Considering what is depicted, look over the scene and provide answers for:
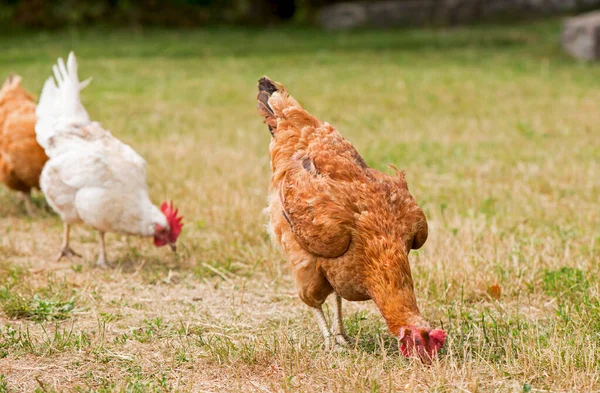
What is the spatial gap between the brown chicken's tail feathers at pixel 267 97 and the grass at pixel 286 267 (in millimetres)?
1102

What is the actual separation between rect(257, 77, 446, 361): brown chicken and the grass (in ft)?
0.85

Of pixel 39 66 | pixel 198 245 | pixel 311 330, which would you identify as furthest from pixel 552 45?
pixel 311 330

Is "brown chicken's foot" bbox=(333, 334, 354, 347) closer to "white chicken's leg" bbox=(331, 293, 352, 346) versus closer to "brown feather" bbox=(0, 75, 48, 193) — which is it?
"white chicken's leg" bbox=(331, 293, 352, 346)

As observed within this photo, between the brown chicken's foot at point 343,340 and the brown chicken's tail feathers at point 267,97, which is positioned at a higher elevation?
the brown chicken's tail feathers at point 267,97

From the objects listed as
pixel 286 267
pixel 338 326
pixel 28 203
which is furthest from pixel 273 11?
pixel 338 326

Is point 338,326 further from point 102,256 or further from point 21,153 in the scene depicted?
point 21,153

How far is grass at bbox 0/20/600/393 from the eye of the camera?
3838 millimetres

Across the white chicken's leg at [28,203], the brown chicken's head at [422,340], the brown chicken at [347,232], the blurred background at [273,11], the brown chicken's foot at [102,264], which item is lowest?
the brown chicken's foot at [102,264]

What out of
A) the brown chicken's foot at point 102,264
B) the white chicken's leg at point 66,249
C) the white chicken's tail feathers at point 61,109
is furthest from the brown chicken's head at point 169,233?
the white chicken's tail feathers at point 61,109

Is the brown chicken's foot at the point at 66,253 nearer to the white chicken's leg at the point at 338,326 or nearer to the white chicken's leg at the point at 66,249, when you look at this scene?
the white chicken's leg at the point at 66,249

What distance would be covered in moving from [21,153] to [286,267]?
2612 millimetres

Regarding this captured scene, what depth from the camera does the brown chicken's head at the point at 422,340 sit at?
3.70m

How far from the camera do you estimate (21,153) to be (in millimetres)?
6719

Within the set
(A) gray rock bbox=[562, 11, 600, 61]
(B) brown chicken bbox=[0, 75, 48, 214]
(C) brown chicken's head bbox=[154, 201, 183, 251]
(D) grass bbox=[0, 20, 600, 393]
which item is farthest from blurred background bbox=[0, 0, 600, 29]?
(C) brown chicken's head bbox=[154, 201, 183, 251]
